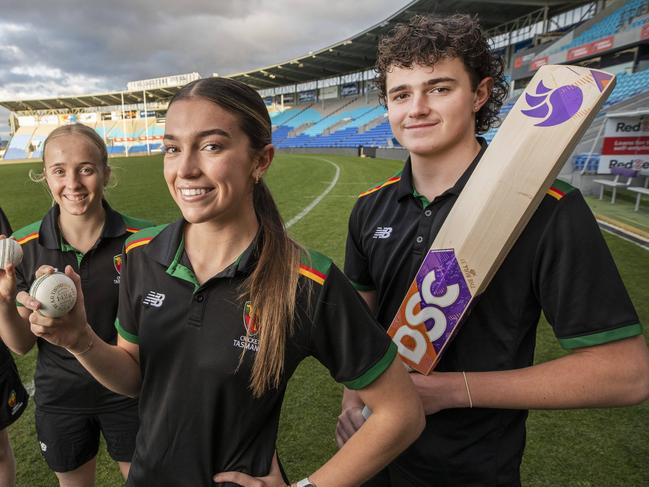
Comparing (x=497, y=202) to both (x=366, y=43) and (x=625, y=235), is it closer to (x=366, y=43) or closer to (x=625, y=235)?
(x=625, y=235)

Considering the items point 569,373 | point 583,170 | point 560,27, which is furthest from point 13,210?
point 560,27

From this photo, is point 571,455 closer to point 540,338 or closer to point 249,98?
point 540,338

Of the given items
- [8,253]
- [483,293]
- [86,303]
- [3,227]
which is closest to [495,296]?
[483,293]

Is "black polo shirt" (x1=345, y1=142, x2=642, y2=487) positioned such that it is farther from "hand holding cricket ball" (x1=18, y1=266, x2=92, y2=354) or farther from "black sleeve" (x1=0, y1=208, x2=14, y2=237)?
"black sleeve" (x1=0, y1=208, x2=14, y2=237)

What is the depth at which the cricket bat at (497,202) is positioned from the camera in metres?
1.28

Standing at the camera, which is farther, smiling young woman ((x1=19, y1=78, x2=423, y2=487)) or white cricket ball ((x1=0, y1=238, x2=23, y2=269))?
white cricket ball ((x1=0, y1=238, x2=23, y2=269))

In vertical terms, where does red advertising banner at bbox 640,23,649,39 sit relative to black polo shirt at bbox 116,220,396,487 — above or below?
above

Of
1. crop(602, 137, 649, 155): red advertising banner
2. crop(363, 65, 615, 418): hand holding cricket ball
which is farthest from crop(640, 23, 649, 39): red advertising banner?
crop(363, 65, 615, 418): hand holding cricket ball

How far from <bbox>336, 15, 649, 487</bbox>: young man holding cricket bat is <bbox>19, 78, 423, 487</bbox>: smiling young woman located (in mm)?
264

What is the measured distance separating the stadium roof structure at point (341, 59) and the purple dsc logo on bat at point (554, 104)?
1.50 metres

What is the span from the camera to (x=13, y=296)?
1545 mm

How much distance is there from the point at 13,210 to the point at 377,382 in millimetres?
12629

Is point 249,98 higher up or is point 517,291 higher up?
point 249,98

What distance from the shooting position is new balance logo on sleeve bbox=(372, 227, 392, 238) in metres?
1.65
